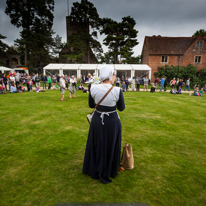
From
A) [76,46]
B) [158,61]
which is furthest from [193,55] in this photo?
[76,46]

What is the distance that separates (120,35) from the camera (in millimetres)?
36469

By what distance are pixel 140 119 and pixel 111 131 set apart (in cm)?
443

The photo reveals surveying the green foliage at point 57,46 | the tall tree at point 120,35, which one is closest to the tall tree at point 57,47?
the green foliage at point 57,46

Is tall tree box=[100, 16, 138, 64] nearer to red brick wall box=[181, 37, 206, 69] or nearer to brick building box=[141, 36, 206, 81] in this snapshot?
brick building box=[141, 36, 206, 81]

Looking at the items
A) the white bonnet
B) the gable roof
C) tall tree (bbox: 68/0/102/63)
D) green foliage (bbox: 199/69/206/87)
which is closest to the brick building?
the gable roof

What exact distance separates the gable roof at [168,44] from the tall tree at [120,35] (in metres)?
4.33

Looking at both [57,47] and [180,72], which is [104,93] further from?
[57,47]

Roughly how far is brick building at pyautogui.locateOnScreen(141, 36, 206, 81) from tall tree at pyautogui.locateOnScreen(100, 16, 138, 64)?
15.2 feet

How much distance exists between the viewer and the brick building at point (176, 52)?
30422 mm

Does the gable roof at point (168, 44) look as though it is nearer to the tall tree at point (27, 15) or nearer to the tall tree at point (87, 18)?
the tall tree at point (87, 18)

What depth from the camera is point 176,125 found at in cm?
617

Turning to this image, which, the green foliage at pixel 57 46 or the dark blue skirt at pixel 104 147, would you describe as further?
the green foliage at pixel 57 46

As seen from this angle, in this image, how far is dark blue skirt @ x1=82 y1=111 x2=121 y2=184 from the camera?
8.90 feet

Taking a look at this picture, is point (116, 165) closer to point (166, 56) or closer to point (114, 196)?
point (114, 196)
